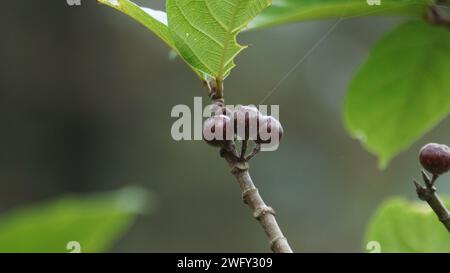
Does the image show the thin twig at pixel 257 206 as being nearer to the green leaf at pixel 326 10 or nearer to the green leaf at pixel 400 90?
the green leaf at pixel 326 10

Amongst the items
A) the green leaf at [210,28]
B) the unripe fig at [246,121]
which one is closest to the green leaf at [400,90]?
the green leaf at [210,28]

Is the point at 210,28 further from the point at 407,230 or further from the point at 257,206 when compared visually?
the point at 407,230

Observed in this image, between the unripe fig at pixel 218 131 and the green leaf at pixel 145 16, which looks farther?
the green leaf at pixel 145 16

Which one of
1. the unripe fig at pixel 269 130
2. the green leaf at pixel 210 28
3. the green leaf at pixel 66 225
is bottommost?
the green leaf at pixel 66 225

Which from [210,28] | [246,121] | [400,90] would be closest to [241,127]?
[246,121]

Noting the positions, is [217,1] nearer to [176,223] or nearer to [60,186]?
[60,186]

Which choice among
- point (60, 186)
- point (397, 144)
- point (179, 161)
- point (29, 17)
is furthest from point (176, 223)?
point (397, 144)

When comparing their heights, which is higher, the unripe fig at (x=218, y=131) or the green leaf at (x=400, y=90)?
the green leaf at (x=400, y=90)

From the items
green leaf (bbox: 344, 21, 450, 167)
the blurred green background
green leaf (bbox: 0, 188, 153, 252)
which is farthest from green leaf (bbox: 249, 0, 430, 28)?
the blurred green background
